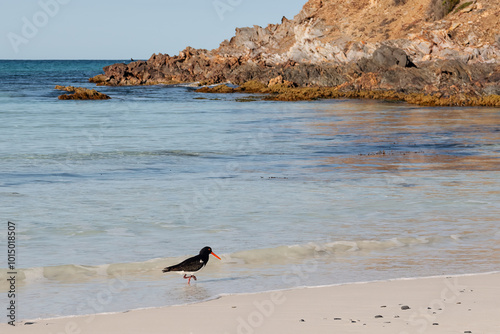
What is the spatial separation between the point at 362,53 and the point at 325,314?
6388 centimetres

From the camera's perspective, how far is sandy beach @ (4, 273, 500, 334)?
6344 millimetres

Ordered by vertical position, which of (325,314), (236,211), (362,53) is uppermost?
(362,53)

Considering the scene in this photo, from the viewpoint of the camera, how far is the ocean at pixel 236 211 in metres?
8.57

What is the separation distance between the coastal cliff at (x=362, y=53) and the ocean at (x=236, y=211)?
85.3 feet

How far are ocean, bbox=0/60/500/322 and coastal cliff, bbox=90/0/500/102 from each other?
26.0m

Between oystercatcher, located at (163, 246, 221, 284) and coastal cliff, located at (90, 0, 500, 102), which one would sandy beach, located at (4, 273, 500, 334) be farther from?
coastal cliff, located at (90, 0, 500, 102)

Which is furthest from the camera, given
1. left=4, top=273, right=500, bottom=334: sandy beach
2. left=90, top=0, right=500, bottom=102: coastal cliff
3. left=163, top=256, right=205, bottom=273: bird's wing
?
left=90, top=0, right=500, bottom=102: coastal cliff

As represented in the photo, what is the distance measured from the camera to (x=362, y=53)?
68625 mm

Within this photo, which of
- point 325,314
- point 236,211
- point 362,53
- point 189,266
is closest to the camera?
point 325,314

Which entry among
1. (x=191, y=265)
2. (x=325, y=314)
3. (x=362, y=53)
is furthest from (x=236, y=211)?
(x=362, y=53)

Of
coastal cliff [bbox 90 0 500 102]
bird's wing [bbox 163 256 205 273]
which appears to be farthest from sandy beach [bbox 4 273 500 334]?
coastal cliff [bbox 90 0 500 102]

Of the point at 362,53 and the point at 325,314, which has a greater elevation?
Answer: the point at 362,53

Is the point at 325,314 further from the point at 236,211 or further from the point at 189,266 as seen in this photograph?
the point at 236,211

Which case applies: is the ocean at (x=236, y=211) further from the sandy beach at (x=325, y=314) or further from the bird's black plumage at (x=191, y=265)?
the sandy beach at (x=325, y=314)
